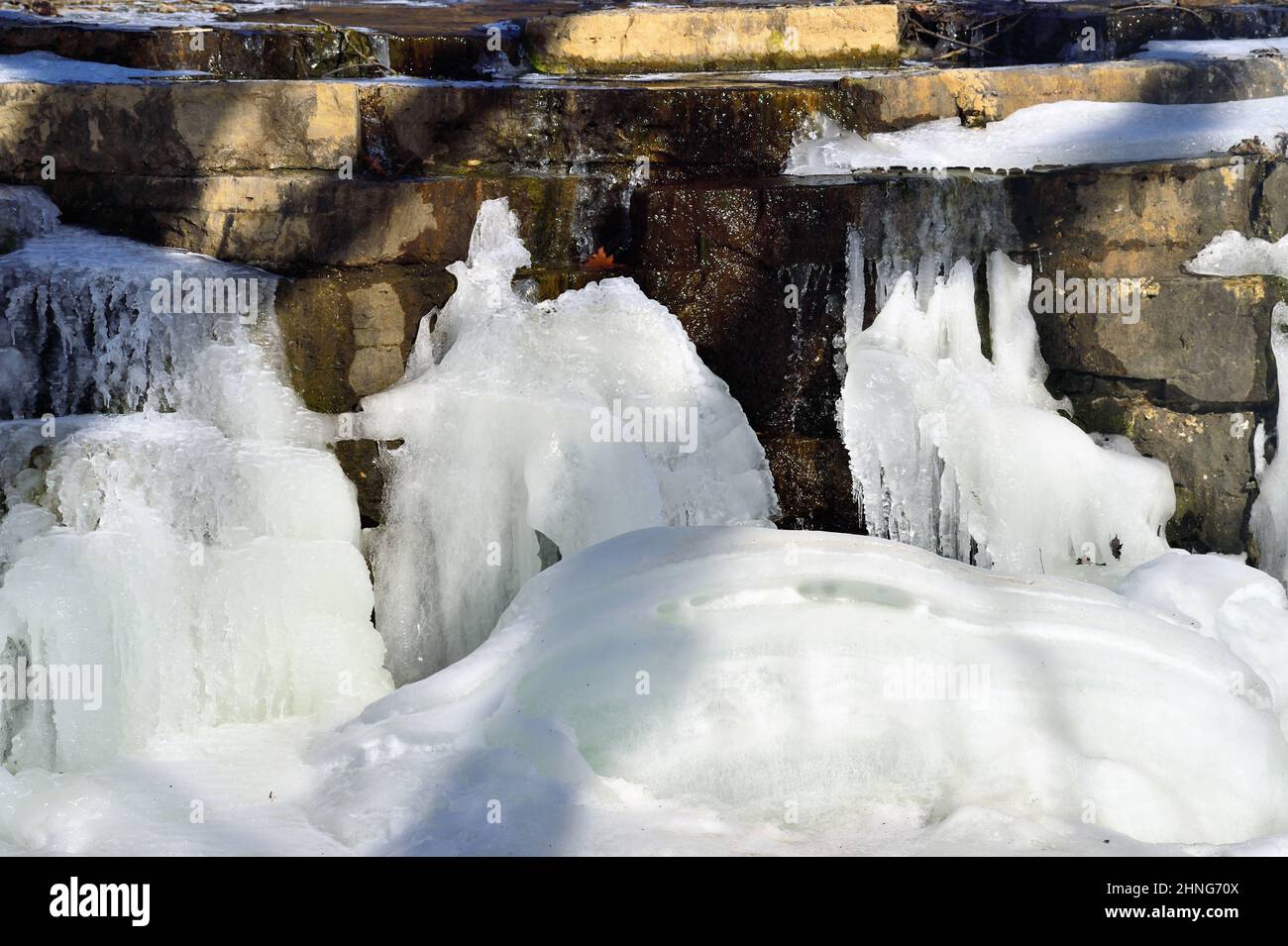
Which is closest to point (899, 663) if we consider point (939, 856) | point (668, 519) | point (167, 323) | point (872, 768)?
point (872, 768)

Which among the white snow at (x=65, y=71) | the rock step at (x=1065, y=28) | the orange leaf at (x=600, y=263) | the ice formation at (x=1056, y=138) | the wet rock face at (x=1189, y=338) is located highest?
the rock step at (x=1065, y=28)

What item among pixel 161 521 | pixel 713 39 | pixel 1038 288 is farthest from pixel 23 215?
pixel 1038 288

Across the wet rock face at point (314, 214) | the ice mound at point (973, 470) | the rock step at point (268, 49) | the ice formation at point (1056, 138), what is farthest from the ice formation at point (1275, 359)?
the rock step at point (268, 49)

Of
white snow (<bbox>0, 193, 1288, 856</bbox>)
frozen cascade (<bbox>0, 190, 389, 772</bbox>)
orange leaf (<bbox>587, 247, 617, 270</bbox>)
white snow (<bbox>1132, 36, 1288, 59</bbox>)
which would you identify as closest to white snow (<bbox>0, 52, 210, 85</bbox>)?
white snow (<bbox>0, 193, 1288, 856</bbox>)

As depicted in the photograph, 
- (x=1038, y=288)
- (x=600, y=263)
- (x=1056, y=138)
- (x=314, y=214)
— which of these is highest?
(x=1056, y=138)

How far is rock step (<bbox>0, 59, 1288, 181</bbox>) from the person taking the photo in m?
5.07

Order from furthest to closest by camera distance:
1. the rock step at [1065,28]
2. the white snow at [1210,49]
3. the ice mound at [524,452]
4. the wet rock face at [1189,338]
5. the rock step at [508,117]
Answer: the rock step at [1065,28] < the white snow at [1210,49] < the rock step at [508,117] < the wet rock face at [1189,338] < the ice mound at [524,452]

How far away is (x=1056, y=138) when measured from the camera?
5578mm

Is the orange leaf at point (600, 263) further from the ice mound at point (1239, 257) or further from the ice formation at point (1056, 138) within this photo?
the ice mound at point (1239, 257)

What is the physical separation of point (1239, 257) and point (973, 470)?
126 centimetres

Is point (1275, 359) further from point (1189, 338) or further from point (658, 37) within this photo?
point (658, 37)

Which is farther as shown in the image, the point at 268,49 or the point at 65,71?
the point at 268,49

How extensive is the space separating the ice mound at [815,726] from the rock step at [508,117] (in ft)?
7.55

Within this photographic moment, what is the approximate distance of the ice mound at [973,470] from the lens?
4.84 m
